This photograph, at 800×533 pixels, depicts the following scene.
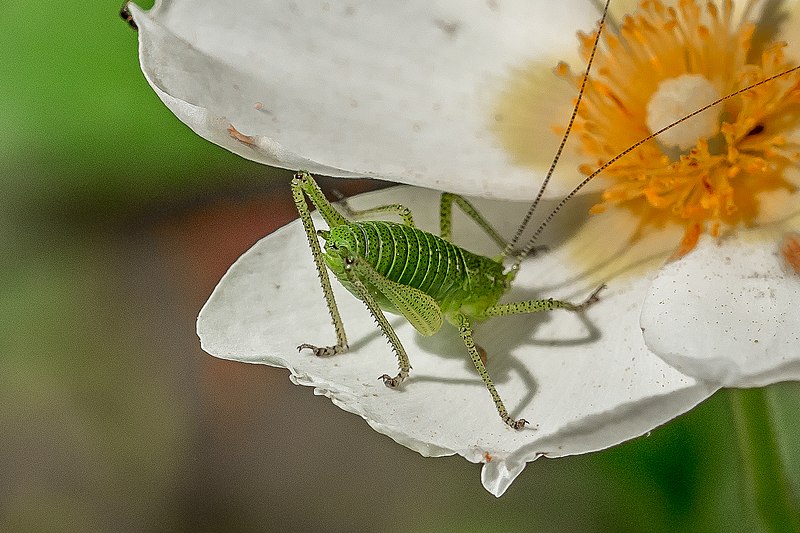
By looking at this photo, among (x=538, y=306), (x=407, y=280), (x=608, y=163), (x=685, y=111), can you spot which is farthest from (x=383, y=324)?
(x=685, y=111)

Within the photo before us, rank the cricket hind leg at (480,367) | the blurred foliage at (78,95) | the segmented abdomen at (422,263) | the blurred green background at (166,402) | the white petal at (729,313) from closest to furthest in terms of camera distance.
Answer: the white petal at (729,313) → the cricket hind leg at (480,367) → the segmented abdomen at (422,263) → the blurred foliage at (78,95) → the blurred green background at (166,402)

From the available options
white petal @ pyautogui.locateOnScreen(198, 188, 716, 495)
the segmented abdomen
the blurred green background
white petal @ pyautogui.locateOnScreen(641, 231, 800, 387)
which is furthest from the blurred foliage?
white petal @ pyautogui.locateOnScreen(641, 231, 800, 387)

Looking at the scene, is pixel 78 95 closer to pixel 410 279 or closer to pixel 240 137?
pixel 240 137

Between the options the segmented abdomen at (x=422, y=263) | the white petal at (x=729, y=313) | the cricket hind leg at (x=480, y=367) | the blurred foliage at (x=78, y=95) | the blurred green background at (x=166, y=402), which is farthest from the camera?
the blurred green background at (x=166, y=402)

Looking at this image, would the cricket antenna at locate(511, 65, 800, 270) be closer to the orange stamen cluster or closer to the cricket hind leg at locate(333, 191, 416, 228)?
the orange stamen cluster

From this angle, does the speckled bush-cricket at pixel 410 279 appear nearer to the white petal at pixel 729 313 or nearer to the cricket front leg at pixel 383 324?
the cricket front leg at pixel 383 324

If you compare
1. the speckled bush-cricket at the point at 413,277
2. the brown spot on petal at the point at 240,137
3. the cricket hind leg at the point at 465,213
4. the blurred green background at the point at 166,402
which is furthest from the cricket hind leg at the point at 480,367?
the blurred green background at the point at 166,402
